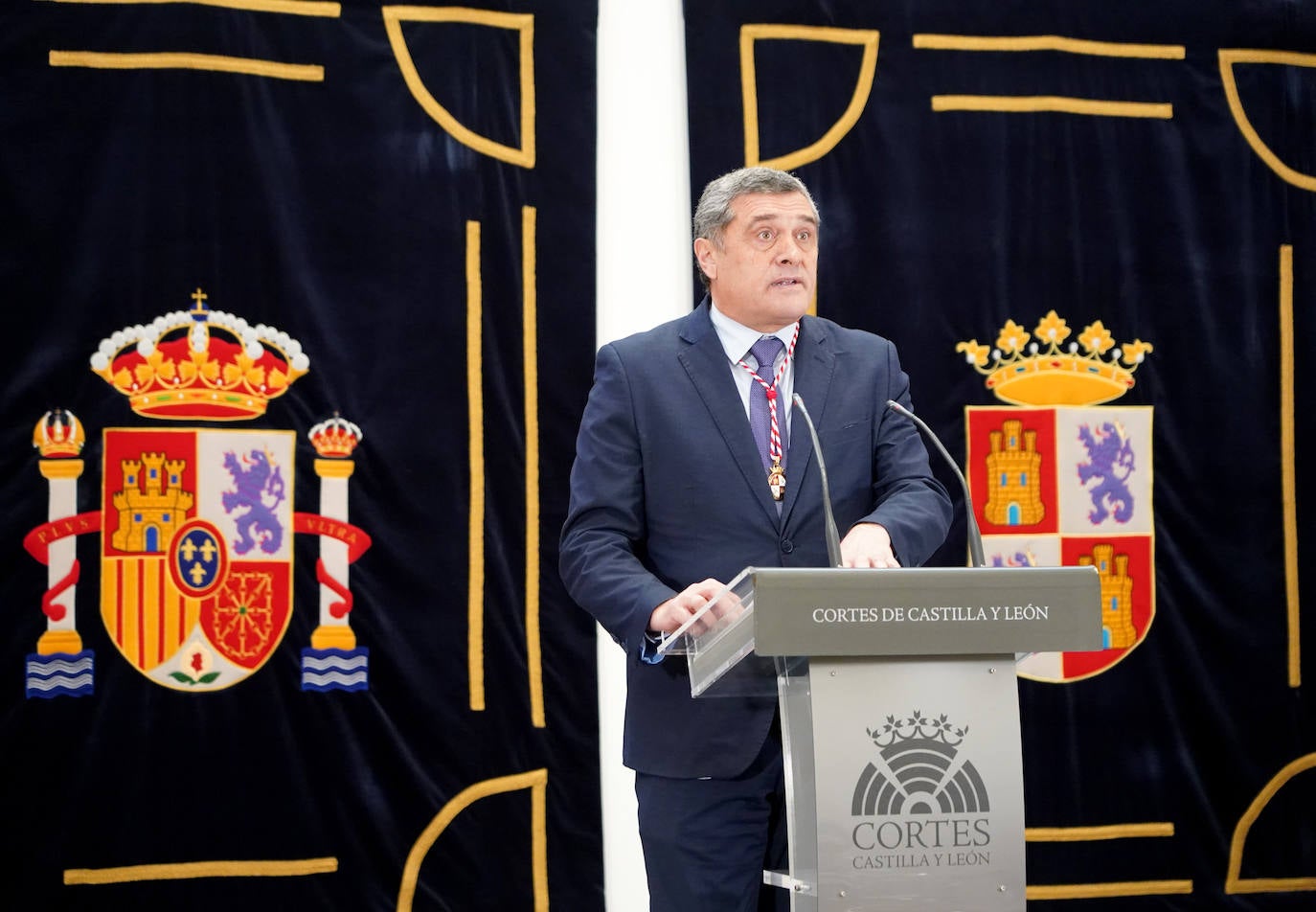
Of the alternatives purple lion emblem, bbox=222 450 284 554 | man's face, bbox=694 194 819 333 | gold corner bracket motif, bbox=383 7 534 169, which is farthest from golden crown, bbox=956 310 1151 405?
purple lion emblem, bbox=222 450 284 554

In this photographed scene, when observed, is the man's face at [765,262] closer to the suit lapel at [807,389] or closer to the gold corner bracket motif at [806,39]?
the suit lapel at [807,389]

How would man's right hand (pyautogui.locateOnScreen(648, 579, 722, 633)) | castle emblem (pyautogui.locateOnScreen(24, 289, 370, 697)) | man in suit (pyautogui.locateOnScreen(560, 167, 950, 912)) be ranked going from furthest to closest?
castle emblem (pyautogui.locateOnScreen(24, 289, 370, 697)) → man in suit (pyautogui.locateOnScreen(560, 167, 950, 912)) → man's right hand (pyautogui.locateOnScreen(648, 579, 722, 633))

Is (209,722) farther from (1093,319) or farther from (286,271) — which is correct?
(1093,319)

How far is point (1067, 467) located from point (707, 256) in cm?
200

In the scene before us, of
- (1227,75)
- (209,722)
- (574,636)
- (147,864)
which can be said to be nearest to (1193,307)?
(1227,75)

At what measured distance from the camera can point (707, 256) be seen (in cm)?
248

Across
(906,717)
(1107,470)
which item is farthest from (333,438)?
(906,717)

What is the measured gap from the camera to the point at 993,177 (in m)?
4.10

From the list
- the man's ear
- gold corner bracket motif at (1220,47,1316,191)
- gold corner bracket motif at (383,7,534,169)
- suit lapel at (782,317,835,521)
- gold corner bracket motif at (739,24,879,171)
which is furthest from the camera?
gold corner bracket motif at (1220,47,1316,191)

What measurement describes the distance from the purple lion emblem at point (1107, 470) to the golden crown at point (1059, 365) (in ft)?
0.34

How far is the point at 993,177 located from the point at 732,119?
0.79 m

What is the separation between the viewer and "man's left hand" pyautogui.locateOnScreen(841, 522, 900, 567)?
6.22 ft

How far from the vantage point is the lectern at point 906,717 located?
1620 mm

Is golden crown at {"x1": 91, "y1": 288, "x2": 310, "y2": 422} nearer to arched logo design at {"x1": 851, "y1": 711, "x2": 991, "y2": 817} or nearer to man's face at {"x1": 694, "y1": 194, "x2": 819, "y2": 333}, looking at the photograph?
man's face at {"x1": 694, "y1": 194, "x2": 819, "y2": 333}
